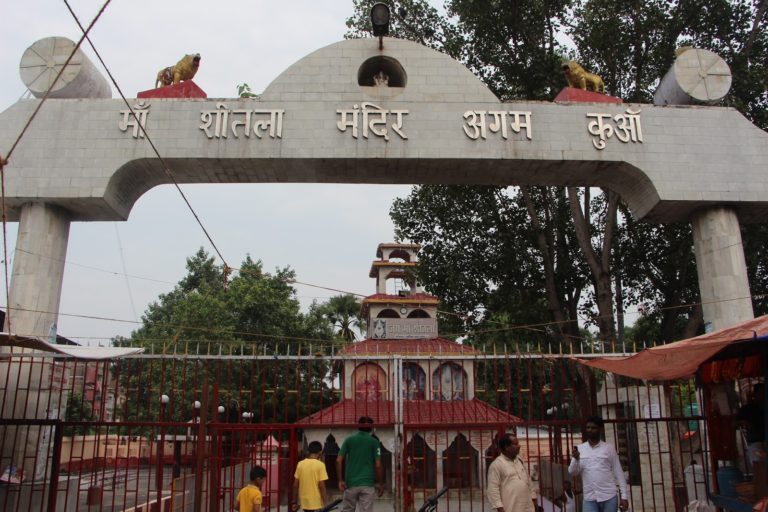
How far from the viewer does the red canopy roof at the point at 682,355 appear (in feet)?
18.2

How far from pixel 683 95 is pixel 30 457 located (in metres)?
11.2

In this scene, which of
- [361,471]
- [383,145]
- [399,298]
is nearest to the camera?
[361,471]

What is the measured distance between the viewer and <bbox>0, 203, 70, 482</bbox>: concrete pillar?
8.46 m

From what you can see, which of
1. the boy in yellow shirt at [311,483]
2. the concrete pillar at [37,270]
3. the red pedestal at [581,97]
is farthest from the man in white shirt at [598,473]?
the concrete pillar at [37,270]

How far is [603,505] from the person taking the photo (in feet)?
20.3

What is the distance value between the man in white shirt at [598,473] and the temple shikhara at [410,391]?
1173mm

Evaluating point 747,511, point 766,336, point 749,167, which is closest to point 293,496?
point 747,511

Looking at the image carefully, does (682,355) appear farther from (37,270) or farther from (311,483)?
(37,270)

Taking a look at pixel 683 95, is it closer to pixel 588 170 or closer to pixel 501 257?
pixel 588 170

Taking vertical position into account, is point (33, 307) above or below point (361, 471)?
above

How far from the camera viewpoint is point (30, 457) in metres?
7.85

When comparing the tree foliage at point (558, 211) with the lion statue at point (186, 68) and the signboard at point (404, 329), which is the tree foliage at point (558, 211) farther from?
the lion statue at point (186, 68)

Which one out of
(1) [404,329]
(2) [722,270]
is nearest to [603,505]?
(2) [722,270]

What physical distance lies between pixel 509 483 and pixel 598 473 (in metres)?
1.18
